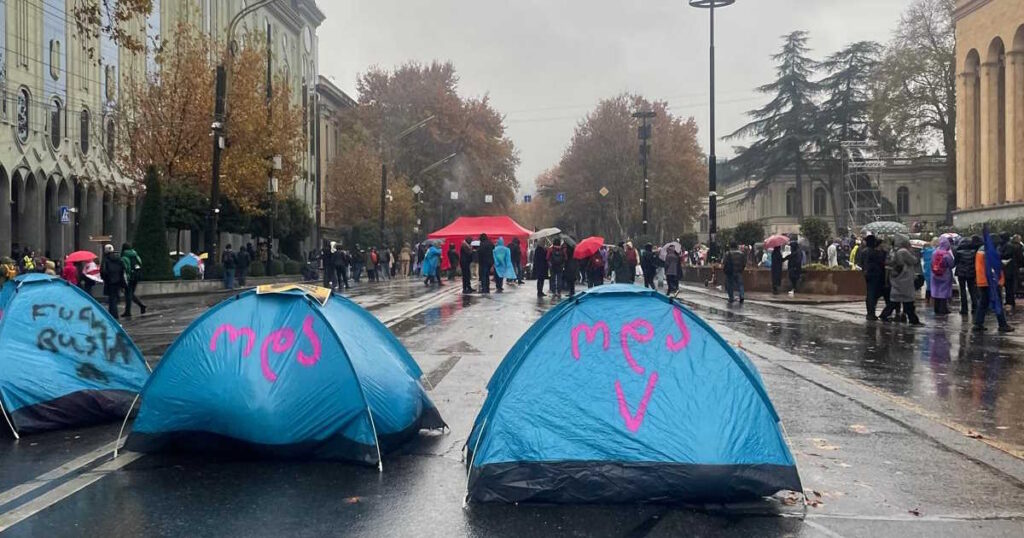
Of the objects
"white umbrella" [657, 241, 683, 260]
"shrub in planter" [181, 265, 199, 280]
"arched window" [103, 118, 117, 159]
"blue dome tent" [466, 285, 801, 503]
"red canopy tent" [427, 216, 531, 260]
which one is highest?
"arched window" [103, 118, 117, 159]

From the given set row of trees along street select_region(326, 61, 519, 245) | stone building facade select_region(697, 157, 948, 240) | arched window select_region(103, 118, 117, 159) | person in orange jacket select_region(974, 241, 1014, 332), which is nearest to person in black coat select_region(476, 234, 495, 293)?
person in orange jacket select_region(974, 241, 1014, 332)

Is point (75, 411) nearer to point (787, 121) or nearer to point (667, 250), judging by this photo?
point (667, 250)

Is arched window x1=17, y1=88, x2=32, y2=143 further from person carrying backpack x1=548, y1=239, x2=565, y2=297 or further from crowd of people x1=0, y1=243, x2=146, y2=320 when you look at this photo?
person carrying backpack x1=548, y1=239, x2=565, y2=297

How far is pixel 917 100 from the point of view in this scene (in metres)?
56.0

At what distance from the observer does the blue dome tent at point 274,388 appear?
669cm

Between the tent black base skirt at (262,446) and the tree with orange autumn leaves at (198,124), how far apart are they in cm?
2955

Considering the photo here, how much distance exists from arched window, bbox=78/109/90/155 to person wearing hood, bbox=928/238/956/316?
3624 centimetres

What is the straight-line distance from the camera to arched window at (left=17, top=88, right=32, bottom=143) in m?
36.9

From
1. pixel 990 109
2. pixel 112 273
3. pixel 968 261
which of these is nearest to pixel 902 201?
pixel 990 109

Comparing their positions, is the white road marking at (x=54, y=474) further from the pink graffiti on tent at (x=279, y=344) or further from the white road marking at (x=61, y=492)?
the pink graffiti on tent at (x=279, y=344)

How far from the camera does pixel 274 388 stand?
6.70 meters

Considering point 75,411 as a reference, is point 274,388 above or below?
above

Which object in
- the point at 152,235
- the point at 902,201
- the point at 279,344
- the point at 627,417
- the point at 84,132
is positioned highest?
the point at 84,132

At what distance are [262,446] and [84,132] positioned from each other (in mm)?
40161
